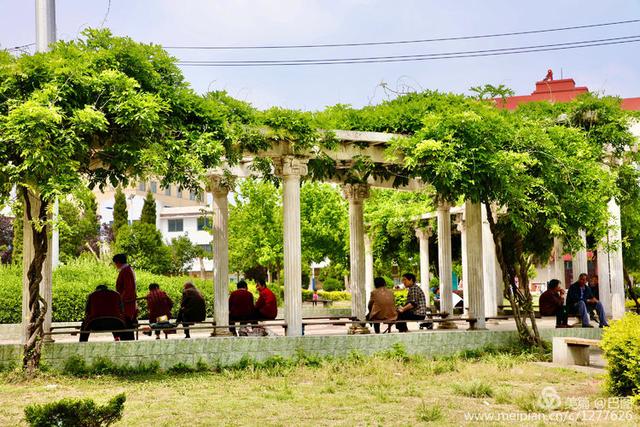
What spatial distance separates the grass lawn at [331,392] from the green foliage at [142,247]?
110 feet

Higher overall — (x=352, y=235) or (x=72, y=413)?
(x=352, y=235)

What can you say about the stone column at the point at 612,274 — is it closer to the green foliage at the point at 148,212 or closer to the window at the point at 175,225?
the green foliage at the point at 148,212

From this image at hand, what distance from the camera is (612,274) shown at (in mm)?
20453

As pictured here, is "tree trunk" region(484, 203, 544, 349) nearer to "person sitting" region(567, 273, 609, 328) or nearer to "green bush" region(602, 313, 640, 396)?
"person sitting" region(567, 273, 609, 328)

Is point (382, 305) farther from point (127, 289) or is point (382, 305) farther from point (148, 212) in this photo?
point (148, 212)

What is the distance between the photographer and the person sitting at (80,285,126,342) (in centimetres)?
1437

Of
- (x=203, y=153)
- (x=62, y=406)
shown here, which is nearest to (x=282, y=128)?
(x=203, y=153)

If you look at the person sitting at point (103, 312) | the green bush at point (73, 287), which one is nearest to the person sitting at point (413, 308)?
the person sitting at point (103, 312)

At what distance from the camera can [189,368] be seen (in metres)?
14.2

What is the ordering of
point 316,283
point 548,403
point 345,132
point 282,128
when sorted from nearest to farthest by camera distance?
point 548,403, point 282,128, point 345,132, point 316,283

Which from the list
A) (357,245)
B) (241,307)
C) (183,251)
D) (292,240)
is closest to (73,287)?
(241,307)

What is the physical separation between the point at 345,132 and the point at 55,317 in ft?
34.6

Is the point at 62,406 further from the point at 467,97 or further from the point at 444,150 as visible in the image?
the point at 467,97

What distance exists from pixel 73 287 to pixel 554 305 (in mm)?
12476
